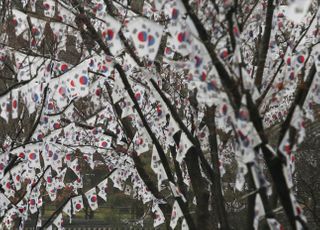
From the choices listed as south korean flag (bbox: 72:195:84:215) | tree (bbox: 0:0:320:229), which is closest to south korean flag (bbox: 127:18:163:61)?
tree (bbox: 0:0:320:229)

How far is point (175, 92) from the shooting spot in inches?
A: 201

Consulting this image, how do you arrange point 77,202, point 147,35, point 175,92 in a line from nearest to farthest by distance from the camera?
point 147,35, point 175,92, point 77,202

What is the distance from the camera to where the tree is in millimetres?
2666

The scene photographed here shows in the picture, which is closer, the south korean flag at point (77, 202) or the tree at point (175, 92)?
the tree at point (175, 92)

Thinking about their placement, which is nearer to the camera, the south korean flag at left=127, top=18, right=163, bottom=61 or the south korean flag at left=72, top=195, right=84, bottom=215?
the south korean flag at left=127, top=18, right=163, bottom=61

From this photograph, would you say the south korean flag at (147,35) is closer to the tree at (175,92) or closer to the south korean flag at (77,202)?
the tree at (175,92)

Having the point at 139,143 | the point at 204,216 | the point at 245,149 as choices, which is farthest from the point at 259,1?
the point at 245,149

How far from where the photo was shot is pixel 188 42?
8.68 feet

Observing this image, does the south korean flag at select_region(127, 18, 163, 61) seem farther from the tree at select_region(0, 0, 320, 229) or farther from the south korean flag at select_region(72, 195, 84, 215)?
the south korean flag at select_region(72, 195, 84, 215)

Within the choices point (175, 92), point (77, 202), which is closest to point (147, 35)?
point (175, 92)

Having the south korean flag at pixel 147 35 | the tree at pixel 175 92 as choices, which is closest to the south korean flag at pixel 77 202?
the tree at pixel 175 92

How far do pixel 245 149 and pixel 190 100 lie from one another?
1893 millimetres

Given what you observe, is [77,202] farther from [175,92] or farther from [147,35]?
[147,35]

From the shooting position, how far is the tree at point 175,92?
105 inches
